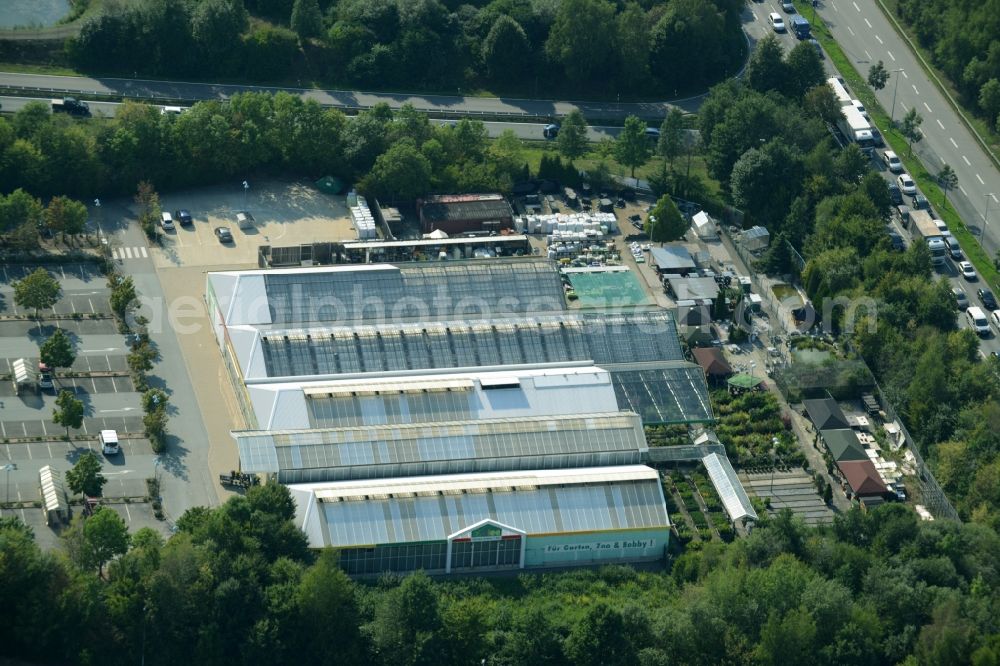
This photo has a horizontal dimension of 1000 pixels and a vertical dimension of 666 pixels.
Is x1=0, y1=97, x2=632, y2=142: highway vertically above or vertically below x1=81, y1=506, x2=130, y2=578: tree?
above

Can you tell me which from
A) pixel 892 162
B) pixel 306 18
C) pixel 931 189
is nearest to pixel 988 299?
pixel 931 189

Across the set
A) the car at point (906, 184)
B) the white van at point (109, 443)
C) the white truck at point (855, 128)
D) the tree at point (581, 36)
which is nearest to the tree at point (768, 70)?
the white truck at point (855, 128)

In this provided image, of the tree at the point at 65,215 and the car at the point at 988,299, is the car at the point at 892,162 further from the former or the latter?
the tree at the point at 65,215

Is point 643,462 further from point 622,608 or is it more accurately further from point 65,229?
point 65,229

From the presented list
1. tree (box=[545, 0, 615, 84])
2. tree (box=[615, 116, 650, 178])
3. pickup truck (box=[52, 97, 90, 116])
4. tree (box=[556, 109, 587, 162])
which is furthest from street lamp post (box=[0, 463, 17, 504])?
tree (box=[545, 0, 615, 84])

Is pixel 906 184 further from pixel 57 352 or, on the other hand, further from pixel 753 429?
pixel 57 352

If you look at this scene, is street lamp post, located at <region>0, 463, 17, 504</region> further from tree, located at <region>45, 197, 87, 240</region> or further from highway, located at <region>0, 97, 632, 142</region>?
highway, located at <region>0, 97, 632, 142</region>
